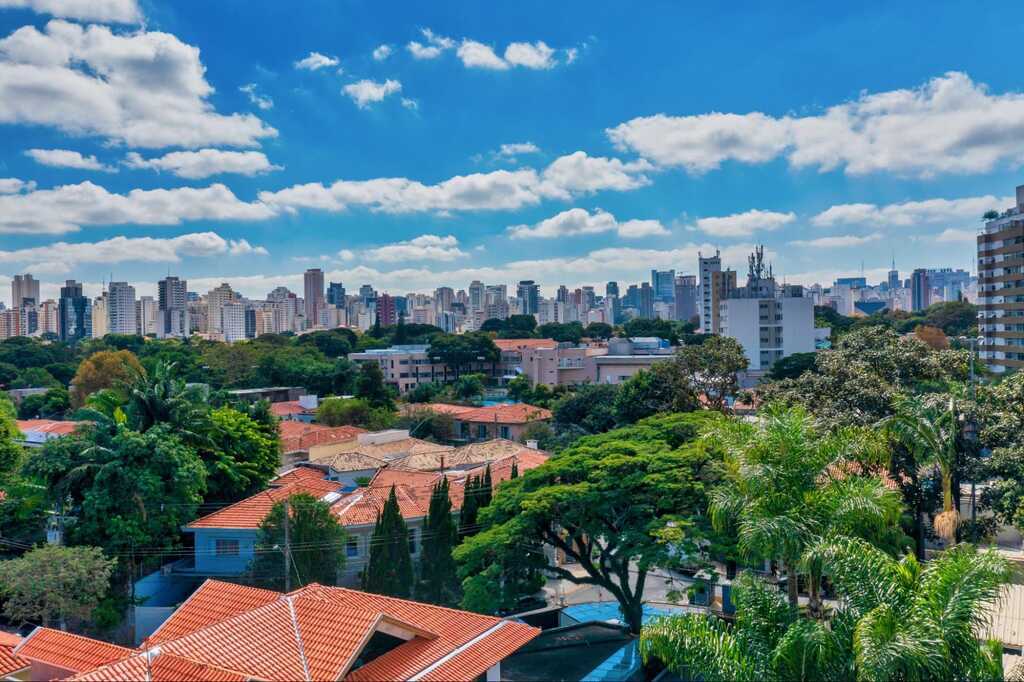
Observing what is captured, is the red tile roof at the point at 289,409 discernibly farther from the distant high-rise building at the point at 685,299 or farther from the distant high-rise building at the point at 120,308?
the distant high-rise building at the point at 685,299

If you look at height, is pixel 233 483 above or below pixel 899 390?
below

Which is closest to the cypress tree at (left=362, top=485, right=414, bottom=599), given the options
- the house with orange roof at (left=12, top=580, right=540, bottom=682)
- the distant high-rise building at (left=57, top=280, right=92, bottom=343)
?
the house with orange roof at (left=12, top=580, right=540, bottom=682)

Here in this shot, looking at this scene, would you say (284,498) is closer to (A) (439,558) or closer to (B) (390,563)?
(B) (390,563)

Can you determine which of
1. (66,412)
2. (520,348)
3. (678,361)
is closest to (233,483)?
(678,361)

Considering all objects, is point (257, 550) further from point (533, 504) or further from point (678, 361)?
point (678, 361)

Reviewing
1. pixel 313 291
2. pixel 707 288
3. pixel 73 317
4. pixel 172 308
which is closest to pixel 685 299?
pixel 707 288

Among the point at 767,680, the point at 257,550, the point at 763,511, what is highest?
the point at 763,511

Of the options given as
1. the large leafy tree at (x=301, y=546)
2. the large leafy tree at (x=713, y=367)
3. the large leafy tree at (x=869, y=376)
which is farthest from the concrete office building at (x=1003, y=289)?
the large leafy tree at (x=301, y=546)
